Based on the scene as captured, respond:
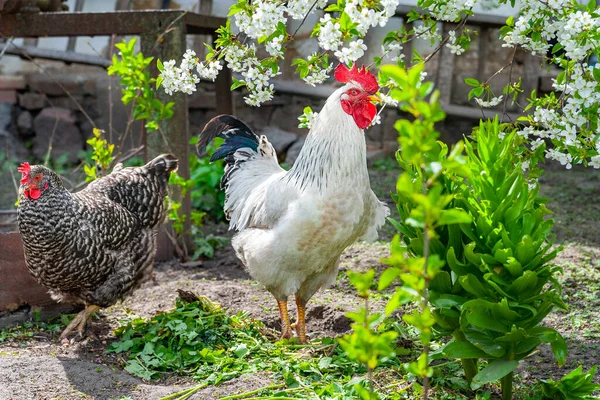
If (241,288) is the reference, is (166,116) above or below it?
above

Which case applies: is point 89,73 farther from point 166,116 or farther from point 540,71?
point 540,71

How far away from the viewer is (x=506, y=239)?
3.00 meters

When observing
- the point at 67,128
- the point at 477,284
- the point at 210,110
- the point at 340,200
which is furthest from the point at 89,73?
the point at 477,284

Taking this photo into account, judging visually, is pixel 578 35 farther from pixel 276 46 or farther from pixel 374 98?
pixel 276 46

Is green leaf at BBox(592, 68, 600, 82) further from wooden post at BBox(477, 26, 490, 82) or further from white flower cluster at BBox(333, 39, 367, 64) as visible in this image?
wooden post at BBox(477, 26, 490, 82)

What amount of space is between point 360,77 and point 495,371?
68.0 inches

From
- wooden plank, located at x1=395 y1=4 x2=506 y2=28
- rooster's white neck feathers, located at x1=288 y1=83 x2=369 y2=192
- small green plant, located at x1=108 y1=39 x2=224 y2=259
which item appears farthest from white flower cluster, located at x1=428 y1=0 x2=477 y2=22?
wooden plank, located at x1=395 y1=4 x2=506 y2=28

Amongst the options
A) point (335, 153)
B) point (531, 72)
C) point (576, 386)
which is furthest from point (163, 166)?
point (531, 72)

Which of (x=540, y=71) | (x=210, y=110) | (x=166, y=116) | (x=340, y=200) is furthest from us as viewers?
(x=210, y=110)

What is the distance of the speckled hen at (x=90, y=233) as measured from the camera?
13.6 feet

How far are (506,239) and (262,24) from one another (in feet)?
4.75

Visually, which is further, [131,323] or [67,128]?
[67,128]

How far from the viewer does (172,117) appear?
599 cm

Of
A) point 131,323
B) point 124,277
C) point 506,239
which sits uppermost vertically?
point 506,239
